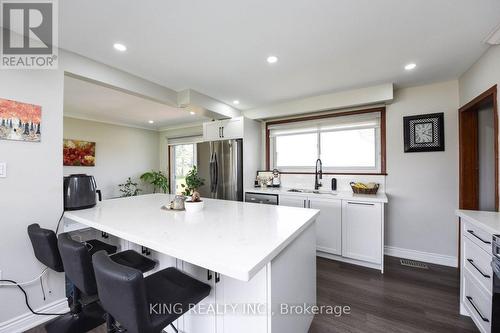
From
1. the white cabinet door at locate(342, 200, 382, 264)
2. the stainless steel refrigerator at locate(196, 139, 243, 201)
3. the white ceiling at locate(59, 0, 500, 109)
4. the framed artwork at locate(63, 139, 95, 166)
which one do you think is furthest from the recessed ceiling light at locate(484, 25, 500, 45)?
the framed artwork at locate(63, 139, 95, 166)

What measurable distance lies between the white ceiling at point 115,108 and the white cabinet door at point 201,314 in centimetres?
283

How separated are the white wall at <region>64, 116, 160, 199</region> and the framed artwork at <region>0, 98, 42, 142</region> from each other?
10.6 ft

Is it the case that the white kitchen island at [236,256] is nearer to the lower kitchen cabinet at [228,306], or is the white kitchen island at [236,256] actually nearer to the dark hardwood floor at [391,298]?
the lower kitchen cabinet at [228,306]

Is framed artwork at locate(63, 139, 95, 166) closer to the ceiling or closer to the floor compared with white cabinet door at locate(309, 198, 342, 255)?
closer to the ceiling

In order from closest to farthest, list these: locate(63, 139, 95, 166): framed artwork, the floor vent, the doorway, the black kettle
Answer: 1. the black kettle
2. the doorway
3. the floor vent
4. locate(63, 139, 95, 166): framed artwork

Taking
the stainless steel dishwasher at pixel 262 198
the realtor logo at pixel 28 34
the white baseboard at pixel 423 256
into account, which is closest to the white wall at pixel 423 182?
the white baseboard at pixel 423 256

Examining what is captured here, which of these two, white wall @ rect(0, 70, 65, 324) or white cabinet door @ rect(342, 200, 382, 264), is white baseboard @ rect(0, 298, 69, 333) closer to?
white wall @ rect(0, 70, 65, 324)

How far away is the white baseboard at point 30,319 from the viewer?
1.60 m

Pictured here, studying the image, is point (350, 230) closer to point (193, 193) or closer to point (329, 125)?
point (329, 125)

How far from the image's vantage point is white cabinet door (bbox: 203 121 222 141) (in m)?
3.95

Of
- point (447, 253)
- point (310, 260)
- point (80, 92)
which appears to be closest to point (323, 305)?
point (310, 260)

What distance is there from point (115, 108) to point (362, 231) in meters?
4.68

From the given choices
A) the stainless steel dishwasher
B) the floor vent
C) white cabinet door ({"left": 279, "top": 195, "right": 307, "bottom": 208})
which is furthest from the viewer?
the stainless steel dishwasher

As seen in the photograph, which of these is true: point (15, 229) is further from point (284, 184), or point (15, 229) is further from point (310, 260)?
point (284, 184)
